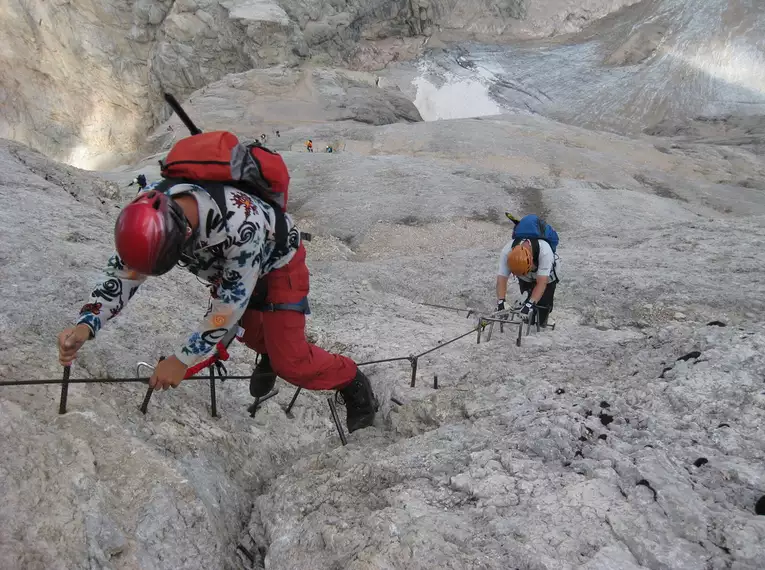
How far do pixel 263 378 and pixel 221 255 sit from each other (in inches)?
54.8

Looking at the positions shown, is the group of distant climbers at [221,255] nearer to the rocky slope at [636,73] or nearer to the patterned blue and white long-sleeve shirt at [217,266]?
the patterned blue and white long-sleeve shirt at [217,266]

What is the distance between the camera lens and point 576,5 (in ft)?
176

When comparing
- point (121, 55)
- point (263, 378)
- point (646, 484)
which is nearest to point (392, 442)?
point (263, 378)

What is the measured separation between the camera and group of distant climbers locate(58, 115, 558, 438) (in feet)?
8.48

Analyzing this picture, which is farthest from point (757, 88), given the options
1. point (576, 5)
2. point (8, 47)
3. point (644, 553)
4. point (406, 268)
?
point (8, 47)

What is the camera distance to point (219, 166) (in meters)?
2.94

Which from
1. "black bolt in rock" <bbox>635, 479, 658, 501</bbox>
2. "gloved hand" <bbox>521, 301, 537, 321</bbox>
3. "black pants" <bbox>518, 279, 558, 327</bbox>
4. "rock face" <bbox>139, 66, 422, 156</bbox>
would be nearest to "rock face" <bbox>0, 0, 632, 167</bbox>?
"rock face" <bbox>139, 66, 422, 156</bbox>

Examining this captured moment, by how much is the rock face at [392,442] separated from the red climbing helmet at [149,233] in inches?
44.4

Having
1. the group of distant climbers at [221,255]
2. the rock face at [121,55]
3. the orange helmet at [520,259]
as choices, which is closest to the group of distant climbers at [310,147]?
the orange helmet at [520,259]

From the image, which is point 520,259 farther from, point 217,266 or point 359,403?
point 217,266

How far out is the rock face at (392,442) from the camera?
2.55 m

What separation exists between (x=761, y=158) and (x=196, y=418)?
32.1 m

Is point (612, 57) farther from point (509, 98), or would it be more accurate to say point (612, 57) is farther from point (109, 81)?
point (109, 81)

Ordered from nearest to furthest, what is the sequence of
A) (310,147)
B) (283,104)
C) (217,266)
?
(217,266) → (310,147) → (283,104)
